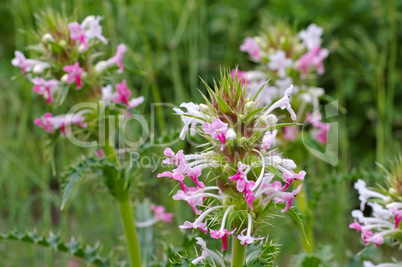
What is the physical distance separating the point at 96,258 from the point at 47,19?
93 centimetres

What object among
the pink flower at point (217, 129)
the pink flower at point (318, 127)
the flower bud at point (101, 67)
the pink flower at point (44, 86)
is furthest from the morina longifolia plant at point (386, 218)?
the pink flower at point (44, 86)

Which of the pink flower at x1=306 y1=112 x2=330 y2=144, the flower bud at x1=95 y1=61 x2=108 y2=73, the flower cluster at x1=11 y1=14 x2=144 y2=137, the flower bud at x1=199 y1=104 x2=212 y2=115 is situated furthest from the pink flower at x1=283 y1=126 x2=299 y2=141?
the flower bud at x1=199 y1=104 x2=212 y2=115

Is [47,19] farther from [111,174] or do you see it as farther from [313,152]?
[313,152]

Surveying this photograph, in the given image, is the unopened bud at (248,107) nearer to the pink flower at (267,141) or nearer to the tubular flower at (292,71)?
the pink flower at (267,141)

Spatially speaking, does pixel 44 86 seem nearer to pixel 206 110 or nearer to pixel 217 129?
pixel 206 110

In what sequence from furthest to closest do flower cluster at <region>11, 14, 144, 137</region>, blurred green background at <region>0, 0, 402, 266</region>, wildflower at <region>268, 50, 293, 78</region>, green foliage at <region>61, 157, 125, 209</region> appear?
1. blurred green background at <region>0, 0, 402, 266</region>
2. wildflower at <region>268, 50, 293, 78</region>
3. flower cluster at <region>11, 14, 144, 137</region>
4. green foliage at <region>61, 157, 125, 209</region>

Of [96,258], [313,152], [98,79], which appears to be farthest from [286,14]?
[96,258]

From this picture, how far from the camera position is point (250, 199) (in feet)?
3.98

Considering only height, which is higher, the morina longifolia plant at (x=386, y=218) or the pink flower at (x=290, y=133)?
the pink flower at (x=290, y=133)

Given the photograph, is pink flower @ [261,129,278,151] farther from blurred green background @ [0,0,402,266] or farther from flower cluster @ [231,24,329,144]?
blurred green background @ [0,0,402,266]

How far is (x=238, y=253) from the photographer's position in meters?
1.35

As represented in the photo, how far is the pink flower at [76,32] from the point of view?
186 cm

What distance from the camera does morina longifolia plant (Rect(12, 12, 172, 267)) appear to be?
190 centimetres

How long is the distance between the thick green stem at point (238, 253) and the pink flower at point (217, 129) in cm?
30
